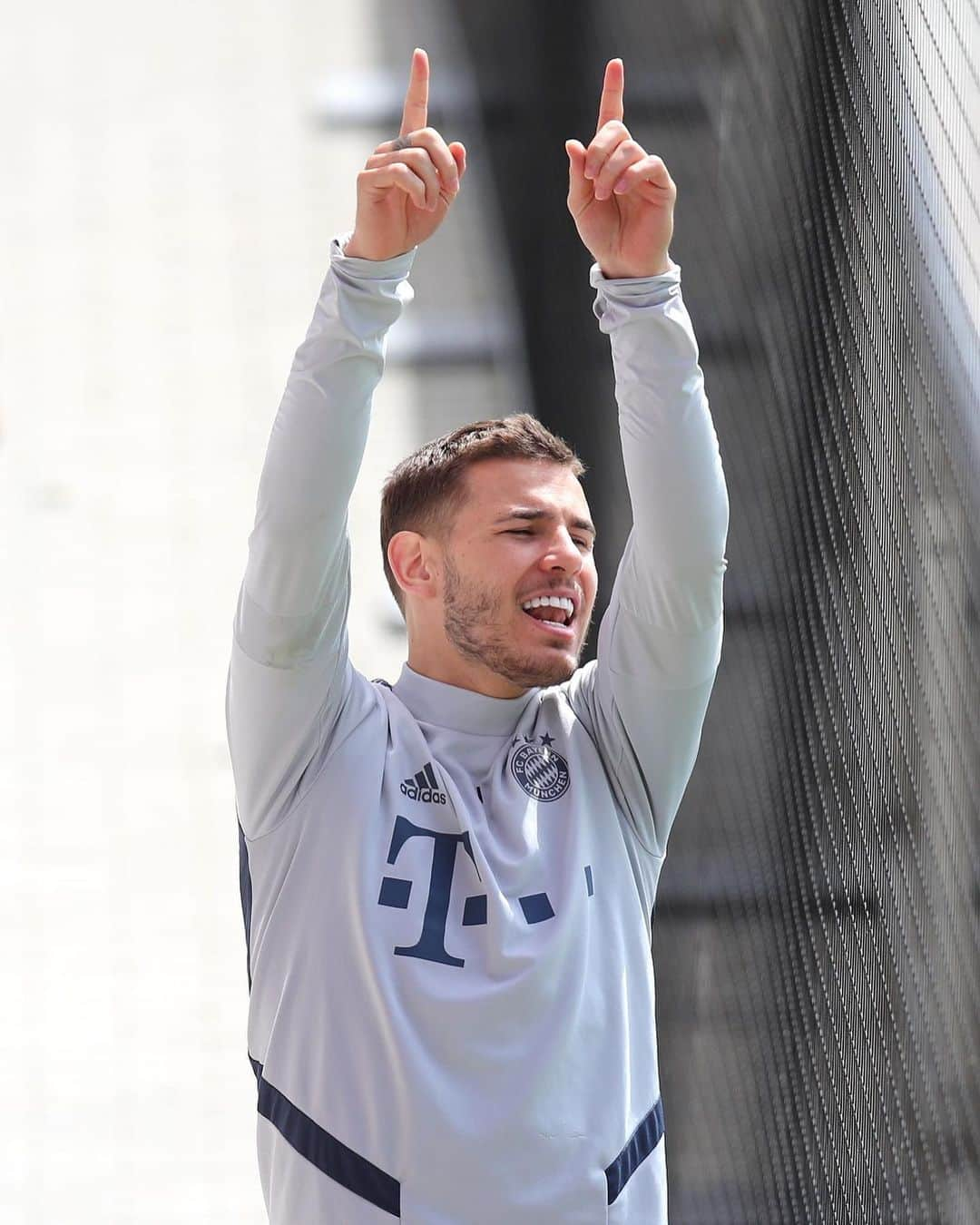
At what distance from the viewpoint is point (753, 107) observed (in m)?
1.34

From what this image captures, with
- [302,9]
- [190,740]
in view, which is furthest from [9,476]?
[302,9]

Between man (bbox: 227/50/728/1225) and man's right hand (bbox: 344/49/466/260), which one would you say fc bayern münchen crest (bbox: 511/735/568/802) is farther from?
man's right hand (bbox: 344/49/466/260)

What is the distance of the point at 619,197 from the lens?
0.93 meters

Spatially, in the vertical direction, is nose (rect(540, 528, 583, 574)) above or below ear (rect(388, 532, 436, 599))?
below

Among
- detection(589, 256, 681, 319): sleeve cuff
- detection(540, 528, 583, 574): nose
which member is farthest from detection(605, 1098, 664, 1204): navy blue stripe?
detection(589, 256, 681, 319): sleeve cuff

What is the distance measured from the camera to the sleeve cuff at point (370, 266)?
0.87m

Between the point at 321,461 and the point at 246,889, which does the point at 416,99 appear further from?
the point at 246,889

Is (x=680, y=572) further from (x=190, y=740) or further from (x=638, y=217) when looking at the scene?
(x=190, y=740)

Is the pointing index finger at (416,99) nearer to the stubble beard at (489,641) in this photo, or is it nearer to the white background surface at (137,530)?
the stubble beard at (489,641)

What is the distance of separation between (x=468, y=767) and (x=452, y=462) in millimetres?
199

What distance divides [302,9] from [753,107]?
2774mm

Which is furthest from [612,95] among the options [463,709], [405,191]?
[463,709]

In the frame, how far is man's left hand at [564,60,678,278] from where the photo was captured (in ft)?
2.93

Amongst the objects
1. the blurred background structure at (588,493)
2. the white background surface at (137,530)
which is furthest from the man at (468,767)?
the white background surface at (137,530)
